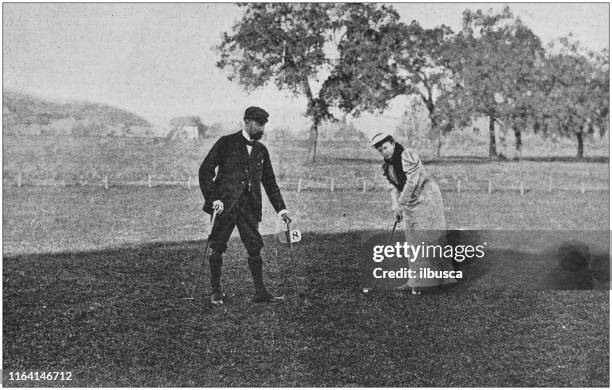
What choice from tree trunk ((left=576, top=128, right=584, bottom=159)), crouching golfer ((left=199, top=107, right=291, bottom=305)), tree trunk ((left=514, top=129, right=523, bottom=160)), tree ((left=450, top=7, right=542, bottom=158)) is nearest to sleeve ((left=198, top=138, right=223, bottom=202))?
crouching golfer ((left=199, top=107, right=291, bottom=305))

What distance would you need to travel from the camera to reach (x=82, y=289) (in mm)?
6559

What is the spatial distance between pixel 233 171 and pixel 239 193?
0.20m

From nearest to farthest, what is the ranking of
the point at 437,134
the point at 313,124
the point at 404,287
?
the point at 404,287
the point at 313,124
the point at 437,134

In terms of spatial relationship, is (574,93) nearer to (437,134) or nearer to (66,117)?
(437,134)

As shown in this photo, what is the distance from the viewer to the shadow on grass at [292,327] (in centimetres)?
570

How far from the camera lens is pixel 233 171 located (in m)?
6.10

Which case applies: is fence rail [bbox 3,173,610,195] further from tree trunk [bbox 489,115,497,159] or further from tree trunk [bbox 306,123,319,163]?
tree trunk [bbox 489,115,497,159]

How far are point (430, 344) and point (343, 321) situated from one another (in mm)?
769

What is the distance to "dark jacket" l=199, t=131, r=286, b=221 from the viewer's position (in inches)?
240

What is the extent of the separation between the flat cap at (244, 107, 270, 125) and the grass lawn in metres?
0.83

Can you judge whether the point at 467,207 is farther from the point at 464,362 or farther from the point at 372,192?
the point at 464,362

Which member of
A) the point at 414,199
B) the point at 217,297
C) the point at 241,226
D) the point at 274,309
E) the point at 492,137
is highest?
the point at 492,137

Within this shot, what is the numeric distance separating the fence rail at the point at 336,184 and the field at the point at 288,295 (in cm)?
5

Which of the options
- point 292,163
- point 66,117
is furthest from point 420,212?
point 66,117
